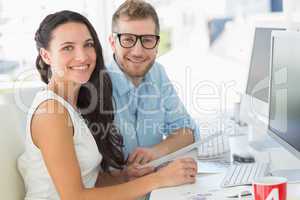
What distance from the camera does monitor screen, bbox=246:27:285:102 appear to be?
1795 mm

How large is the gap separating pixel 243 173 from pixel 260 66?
1.86ft

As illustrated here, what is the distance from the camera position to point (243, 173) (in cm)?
149

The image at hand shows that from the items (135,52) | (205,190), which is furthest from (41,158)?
(135,52)

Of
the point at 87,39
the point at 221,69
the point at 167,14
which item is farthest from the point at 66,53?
the point at 221,69

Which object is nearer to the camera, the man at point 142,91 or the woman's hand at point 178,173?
the woman's hand at point 178,173

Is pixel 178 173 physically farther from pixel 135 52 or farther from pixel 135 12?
pixel 135 12

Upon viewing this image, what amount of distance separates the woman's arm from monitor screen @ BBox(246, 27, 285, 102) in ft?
1.91

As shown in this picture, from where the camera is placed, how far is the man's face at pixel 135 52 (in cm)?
189

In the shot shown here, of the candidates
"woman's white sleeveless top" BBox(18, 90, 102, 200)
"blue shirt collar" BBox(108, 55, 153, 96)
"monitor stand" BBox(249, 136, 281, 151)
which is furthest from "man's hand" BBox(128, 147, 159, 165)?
"monitor stand" BBox(249, 136, 281, 151)

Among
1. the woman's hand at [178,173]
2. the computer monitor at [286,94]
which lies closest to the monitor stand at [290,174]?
the computer monitor at [286,94]

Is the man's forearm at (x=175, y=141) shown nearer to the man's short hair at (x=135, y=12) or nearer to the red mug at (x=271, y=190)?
the man's short hair at (x=135, y=12)

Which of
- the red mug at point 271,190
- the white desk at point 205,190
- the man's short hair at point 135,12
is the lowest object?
the white desk at point 205,190

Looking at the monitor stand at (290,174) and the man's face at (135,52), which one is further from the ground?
the man's face at (135,52)

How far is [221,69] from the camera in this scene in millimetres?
3275
